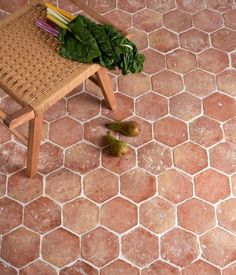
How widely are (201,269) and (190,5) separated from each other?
61.1 inches

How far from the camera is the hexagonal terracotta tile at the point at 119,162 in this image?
7.68ft

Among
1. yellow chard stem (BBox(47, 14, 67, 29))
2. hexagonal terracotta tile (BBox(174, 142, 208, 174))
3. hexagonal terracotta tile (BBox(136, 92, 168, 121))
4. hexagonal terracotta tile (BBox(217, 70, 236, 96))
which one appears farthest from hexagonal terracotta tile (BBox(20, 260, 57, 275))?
hexagonal terracotta tile (BBox(217, 70, 236, 96))

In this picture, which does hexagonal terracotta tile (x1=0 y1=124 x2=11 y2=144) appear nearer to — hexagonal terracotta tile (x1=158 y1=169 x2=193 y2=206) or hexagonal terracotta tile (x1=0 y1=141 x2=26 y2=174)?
hexagonal terracotta tile (x1=0 y1=141 x2=26 y2=174)

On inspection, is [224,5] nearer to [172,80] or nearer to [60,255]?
[172,80]

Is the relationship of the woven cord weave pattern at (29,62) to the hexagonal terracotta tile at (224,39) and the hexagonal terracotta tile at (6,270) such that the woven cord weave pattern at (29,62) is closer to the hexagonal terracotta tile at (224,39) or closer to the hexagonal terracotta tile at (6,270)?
the hexagonal terracotta tile at (6,270)

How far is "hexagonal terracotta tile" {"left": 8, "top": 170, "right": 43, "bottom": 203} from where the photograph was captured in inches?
89.0

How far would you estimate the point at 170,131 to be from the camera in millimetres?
2447

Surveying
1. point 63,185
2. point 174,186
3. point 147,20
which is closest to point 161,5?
point 147,20

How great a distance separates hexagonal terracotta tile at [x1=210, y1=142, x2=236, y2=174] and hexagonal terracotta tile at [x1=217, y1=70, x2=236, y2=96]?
1.05 feet

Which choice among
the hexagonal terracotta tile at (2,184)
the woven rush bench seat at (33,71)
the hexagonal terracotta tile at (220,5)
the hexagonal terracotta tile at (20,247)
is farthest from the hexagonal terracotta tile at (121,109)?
the hexagonal terracotta tile at (220,5)

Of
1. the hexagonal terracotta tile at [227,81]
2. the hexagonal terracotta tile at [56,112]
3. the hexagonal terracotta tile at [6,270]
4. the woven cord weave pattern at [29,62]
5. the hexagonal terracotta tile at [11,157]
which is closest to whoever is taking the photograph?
the woven cord weave pattern at [29,62]

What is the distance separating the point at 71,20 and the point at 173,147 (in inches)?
30.4

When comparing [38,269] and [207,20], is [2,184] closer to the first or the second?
[38,269]

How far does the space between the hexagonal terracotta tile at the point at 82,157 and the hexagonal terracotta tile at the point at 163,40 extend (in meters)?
0.73
